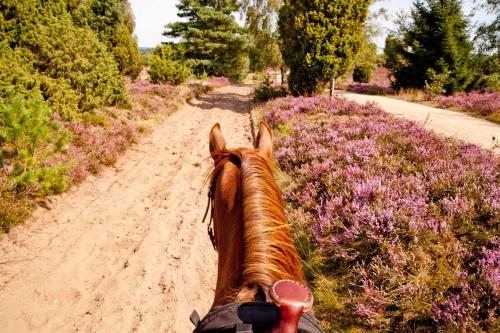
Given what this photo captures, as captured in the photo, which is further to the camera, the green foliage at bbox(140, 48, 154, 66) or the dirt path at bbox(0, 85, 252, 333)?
the green foliage at bbox(140, 48, 154, 66)

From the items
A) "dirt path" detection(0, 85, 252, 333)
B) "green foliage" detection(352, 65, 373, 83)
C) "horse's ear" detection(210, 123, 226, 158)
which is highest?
"green foliage" detection(352, 65, 373, 83)

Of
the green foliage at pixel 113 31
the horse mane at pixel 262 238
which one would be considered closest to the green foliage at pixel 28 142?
the horse mane at pixel 262 238

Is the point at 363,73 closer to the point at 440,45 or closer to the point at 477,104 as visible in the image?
the point at 440,45

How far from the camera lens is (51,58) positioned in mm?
8484

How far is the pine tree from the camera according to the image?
34.6 m

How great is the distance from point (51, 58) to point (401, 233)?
10.00 m

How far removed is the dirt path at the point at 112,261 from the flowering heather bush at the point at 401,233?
1795 millimetres

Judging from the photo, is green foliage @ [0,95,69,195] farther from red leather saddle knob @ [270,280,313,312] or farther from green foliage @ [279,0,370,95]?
green foliage @ [279,0,370,95]

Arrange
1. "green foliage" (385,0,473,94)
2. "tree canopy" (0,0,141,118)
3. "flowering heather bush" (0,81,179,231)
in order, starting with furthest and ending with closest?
"green foliage" (385,0,473,94) < "tree canopy" (0,0,141,118) < "flowering heather bush" (0,81,179,231)

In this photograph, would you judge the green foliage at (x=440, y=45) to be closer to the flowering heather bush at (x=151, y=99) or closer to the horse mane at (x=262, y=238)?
the flowering heather bush at (x=151, y=99)

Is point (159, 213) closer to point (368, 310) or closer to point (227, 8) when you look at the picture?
point (368, 310)

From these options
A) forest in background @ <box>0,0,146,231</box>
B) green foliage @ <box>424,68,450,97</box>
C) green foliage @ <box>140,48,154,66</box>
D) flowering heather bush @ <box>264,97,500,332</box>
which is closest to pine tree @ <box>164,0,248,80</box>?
green foliage @ <box>140,48,154,66</box>

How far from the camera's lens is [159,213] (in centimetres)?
596

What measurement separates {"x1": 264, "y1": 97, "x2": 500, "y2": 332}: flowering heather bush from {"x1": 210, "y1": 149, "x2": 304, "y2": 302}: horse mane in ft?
7.02
